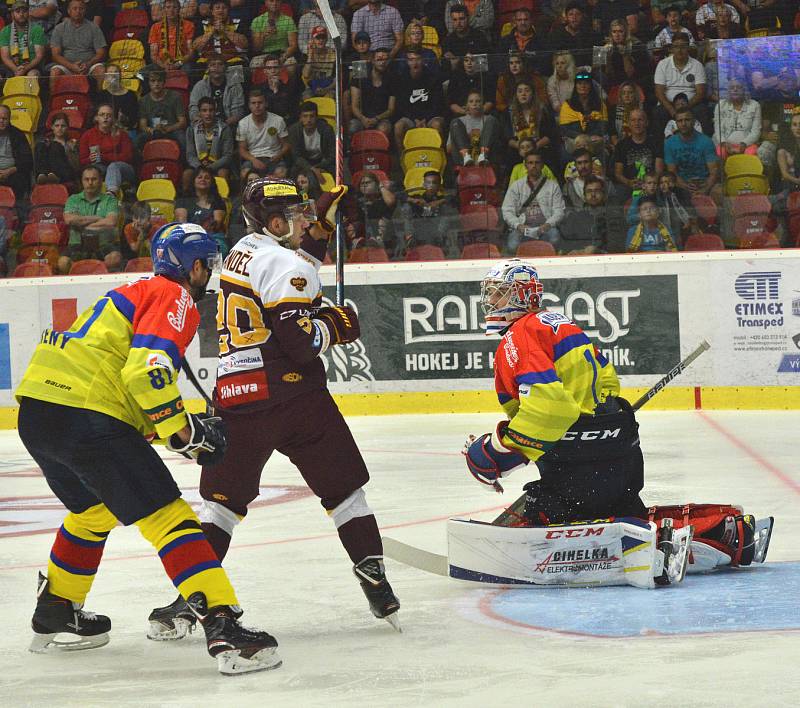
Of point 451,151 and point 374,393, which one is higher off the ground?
point 451,151

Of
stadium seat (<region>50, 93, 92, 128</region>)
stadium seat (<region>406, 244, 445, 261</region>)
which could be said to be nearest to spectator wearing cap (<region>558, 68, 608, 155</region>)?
stadium seat (<region>406, 244, 445, 261</region>)

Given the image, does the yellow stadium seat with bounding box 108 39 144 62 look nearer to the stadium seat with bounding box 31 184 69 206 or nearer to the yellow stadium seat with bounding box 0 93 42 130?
the yellow stadium seat with bounding box 0 93 42 130

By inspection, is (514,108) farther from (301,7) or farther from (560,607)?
(560,607)

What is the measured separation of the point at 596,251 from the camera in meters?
9.98

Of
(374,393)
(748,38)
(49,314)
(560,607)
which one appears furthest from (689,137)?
(560,607)

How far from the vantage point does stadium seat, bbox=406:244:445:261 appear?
10242mm

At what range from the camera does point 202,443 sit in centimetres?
320

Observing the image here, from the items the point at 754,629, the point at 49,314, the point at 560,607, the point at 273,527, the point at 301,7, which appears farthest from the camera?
the point at 301,7

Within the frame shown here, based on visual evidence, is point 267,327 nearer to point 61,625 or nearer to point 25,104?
point 61,625

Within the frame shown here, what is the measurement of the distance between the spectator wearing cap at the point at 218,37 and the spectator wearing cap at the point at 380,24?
1.11 metres

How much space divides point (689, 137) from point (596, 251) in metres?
1.14

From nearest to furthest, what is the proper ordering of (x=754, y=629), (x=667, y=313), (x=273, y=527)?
1. (x=754, y=629)
2. (x=273, y=527)
3. (x=667, y=313)

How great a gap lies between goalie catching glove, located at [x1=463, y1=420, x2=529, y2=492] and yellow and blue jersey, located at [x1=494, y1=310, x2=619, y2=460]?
0.03 metres

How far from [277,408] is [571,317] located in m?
6.70
